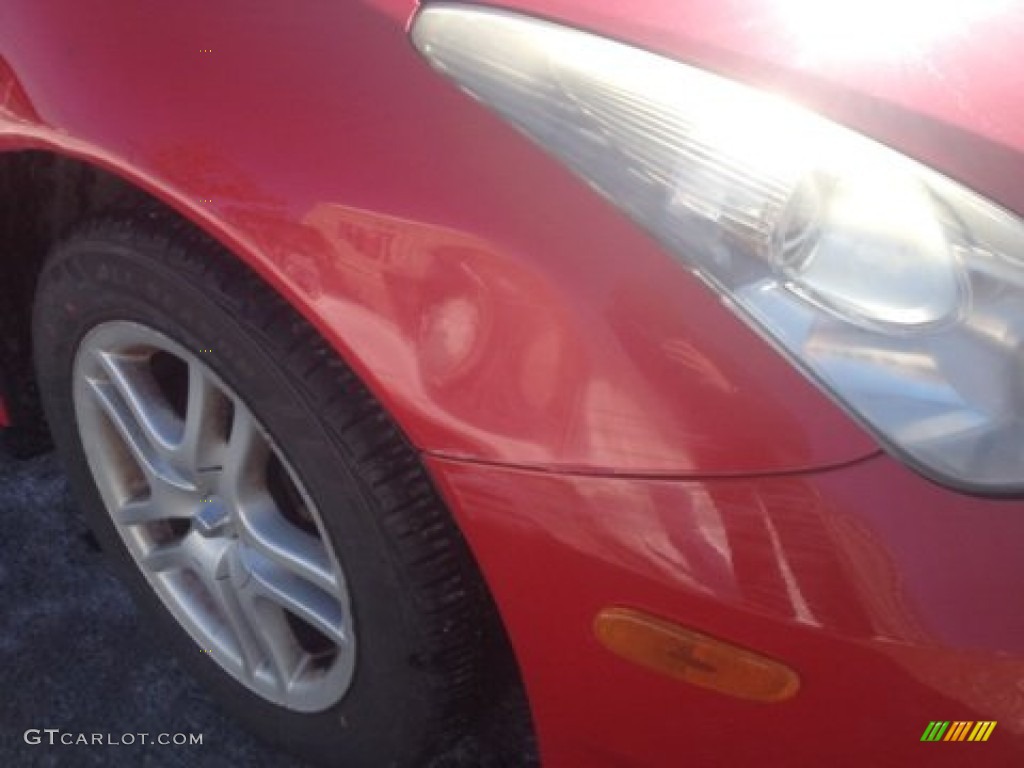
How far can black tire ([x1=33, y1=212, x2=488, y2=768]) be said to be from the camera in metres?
1.33

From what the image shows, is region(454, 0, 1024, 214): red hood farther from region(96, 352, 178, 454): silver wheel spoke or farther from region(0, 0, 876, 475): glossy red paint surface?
region(96, 352, 178, 454): silver wheel spoke

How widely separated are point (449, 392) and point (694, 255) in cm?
27

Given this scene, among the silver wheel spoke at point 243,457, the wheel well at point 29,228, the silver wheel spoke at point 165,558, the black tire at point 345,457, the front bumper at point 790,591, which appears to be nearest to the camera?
the front bumper at point 790,591

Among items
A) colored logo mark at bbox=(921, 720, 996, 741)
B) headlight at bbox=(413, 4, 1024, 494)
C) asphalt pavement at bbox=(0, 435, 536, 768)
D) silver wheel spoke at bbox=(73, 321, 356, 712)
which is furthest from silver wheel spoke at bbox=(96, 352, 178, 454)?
colored logo mark at bbox=(921, 720, 996, 741)

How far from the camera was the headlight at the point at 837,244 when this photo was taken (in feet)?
3.57

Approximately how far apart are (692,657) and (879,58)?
23.0 inches

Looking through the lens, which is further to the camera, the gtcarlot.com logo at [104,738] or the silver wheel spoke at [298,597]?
the gtcarlot.com logo at [104,738]

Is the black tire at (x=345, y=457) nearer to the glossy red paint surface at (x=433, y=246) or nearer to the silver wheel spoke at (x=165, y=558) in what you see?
the glossy red paint surface at (x=433, y=246)

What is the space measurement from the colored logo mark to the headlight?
0.68 ft

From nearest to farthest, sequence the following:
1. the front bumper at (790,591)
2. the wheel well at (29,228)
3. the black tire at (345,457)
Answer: the front bumper at (790,591)
the black tire at (345,457)
the wheel well at (29,228)

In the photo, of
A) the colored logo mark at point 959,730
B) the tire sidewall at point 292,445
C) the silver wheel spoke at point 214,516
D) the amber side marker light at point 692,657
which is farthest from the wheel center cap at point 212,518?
the colored logo mark at point 959,730

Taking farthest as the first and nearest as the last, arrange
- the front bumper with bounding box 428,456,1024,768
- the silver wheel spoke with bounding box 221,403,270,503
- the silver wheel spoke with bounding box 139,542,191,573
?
the silver wheel spoke with bounding box 139,542,191,573, the silver wheel spoke with bounding box 221,403,270,503, the front bumper with bounding box 428,456,1024,768

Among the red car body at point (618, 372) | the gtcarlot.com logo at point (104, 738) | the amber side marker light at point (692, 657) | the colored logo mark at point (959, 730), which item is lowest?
the gtcarlot.com logo at point (104, 738)

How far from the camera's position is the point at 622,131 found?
1157mm
